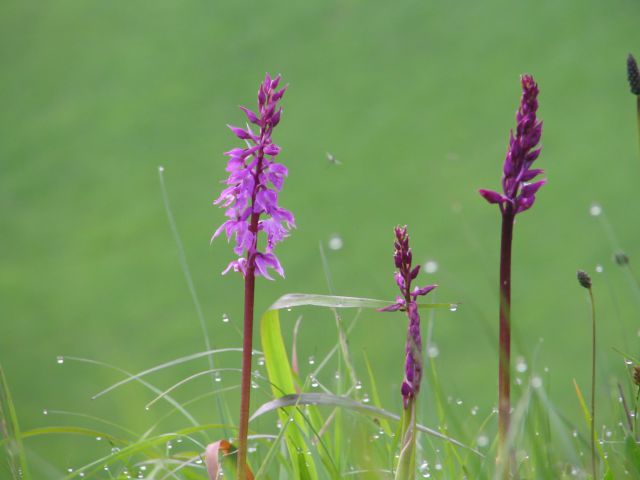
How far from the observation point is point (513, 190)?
89cm

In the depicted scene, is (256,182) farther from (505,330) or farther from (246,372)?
(505,330)

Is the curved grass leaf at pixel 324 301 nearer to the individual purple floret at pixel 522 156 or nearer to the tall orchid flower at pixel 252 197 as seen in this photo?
the tall orchid flower at pixel 252 197

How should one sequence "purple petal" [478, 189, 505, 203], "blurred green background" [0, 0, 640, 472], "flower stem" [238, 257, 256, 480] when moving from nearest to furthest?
"purple petal" [478, 189, 505, 203], "flower stem" [238, 257, 256, 480], "blurred green background" [0, 0, 640, 472]

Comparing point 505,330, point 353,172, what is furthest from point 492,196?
point 353,172

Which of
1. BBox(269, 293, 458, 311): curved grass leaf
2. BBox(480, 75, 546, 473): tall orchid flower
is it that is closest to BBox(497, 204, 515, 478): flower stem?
BBox(480, 75, 546, 473): tall orchid flower

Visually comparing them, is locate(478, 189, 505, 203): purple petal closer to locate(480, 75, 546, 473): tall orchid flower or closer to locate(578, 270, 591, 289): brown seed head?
locate(480, 75, 546, 473): tall orchid flower

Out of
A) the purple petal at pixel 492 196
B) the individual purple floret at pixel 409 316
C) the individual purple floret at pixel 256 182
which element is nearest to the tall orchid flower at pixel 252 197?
the individual purple floret at pixel 256 182

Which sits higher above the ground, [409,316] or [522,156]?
[522,156]

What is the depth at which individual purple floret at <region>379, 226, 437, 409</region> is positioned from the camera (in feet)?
3.05

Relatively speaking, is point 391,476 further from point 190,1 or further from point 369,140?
point 190,1

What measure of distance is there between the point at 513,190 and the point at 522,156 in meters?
0.04

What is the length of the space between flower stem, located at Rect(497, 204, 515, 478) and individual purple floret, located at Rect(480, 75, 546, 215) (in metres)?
0.01

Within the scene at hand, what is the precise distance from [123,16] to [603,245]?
15.5 feet

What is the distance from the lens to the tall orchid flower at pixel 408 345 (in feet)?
3.06
